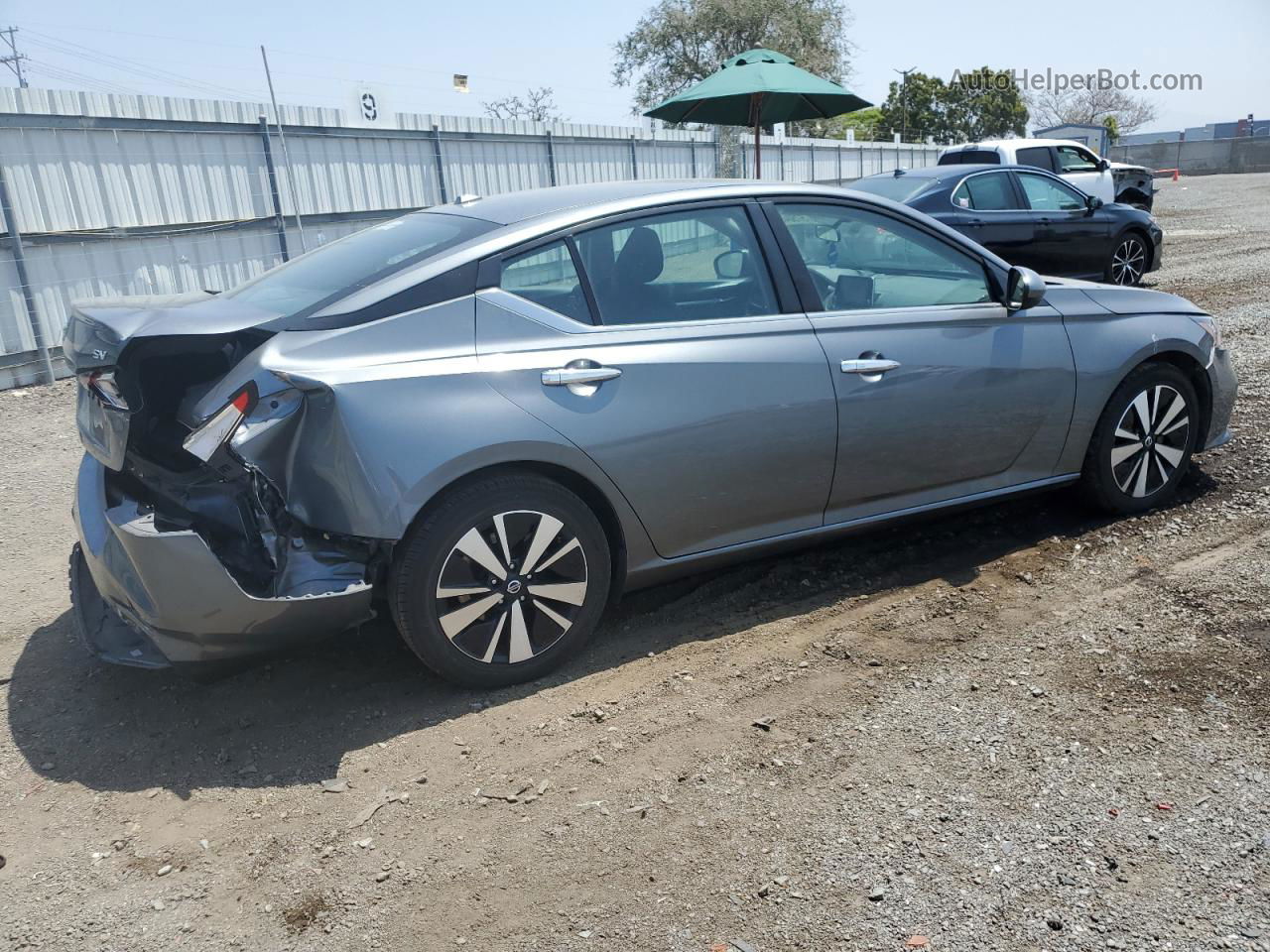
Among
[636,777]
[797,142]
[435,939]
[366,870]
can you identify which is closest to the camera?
[435,939]

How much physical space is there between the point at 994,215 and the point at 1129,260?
2.09m

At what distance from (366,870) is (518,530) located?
3.73 ft

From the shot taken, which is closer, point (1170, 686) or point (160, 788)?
point (160, 788)

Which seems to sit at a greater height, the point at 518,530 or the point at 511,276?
the point at 511,276

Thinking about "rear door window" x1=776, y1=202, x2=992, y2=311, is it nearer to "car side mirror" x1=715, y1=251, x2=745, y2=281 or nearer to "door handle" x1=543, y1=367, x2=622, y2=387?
"car side mirror" x1=715, y1=251, x2=745, y2=281

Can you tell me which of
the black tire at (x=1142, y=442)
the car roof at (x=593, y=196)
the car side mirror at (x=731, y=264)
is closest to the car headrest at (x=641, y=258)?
the car roof at (x=593, y=196)

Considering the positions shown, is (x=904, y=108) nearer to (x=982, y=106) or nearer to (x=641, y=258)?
(x=982, y=106)

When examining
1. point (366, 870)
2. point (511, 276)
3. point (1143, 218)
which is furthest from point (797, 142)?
point (366, 870)

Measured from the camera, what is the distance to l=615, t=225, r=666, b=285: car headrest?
12.1ft

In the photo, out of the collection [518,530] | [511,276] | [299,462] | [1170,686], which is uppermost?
[511,276]

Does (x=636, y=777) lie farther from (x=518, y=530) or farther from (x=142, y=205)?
(x=142, y=205)

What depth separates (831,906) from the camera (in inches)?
96.8

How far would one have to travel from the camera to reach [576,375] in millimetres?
3414

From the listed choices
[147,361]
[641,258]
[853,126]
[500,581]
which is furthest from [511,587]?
[853,126]
